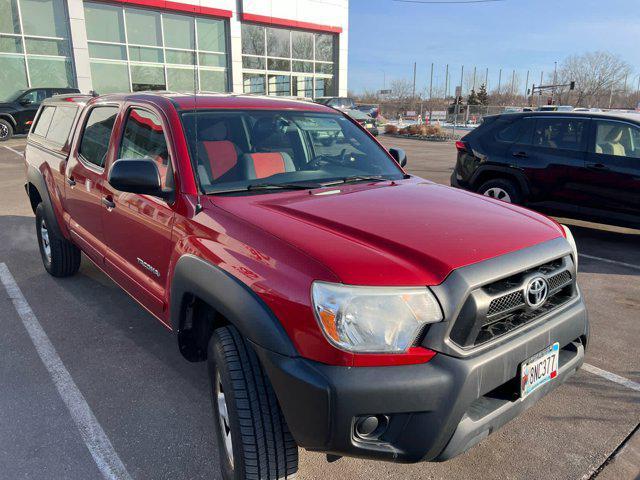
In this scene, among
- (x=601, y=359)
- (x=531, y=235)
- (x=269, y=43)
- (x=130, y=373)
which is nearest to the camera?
(x=531, y=235)

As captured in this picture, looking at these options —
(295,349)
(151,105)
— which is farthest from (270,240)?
(151,105)

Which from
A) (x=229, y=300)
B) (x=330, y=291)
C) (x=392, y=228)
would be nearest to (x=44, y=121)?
(x=229, y=300)

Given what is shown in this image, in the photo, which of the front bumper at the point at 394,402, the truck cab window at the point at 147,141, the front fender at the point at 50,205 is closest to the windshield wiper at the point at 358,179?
the truck cab window at the point at 147,141

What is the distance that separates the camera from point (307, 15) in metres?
25.4

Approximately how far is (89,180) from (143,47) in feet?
65.4

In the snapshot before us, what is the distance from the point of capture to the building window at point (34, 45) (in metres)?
18.6

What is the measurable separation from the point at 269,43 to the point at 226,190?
79.6ft

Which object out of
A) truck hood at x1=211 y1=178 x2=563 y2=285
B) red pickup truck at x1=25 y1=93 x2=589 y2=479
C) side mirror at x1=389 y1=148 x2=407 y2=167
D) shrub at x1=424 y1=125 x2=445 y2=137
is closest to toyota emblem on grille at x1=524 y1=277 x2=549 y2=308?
red pickup truck at x1=25 y1=93 x2=589 y2=479

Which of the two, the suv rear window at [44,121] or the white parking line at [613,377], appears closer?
the white parking line at [613,377]

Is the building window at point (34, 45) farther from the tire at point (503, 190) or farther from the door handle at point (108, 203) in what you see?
the door handle at point (108, 203)

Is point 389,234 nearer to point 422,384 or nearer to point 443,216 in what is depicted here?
point 443,216

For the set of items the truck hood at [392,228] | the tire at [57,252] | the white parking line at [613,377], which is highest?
the truck hood at [392,228]

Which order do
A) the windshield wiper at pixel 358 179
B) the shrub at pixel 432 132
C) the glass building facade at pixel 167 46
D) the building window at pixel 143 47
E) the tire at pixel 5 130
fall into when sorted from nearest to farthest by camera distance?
the windshield wiper at pixel 358 179 < the tire at pixel 5 130 < the glass building facade at pixel 167 46 < the building window at pixel 143 47 < the shrub at pixel 432 132

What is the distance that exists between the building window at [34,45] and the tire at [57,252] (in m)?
17.6
